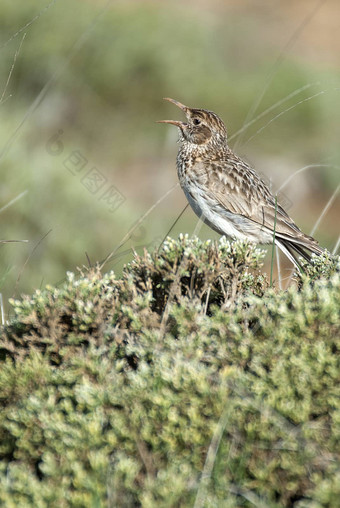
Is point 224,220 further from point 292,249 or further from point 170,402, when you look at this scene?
point 170,402

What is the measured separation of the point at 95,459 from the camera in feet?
7.95

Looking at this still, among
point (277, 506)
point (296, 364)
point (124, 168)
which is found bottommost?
point (277, 506)

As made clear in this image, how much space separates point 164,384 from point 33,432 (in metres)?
0.52

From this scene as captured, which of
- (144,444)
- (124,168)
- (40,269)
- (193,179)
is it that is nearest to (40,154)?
(40,269)

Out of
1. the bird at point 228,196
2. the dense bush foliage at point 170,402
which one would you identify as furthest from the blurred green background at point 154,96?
the dense bush foliage at point 170,402

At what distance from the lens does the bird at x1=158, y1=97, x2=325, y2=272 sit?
225 inches

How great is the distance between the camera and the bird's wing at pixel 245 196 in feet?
18.7

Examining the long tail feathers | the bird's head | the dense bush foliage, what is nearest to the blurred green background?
the bird's head

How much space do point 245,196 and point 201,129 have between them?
75 cm

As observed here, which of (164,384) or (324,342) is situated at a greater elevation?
(324,342)

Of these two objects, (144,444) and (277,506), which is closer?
(277,506)

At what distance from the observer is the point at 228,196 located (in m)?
5.80

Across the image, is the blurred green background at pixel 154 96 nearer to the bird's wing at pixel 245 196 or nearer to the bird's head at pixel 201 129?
the bird's head at pixel 201 129

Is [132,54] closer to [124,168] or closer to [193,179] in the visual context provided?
[124,168]
